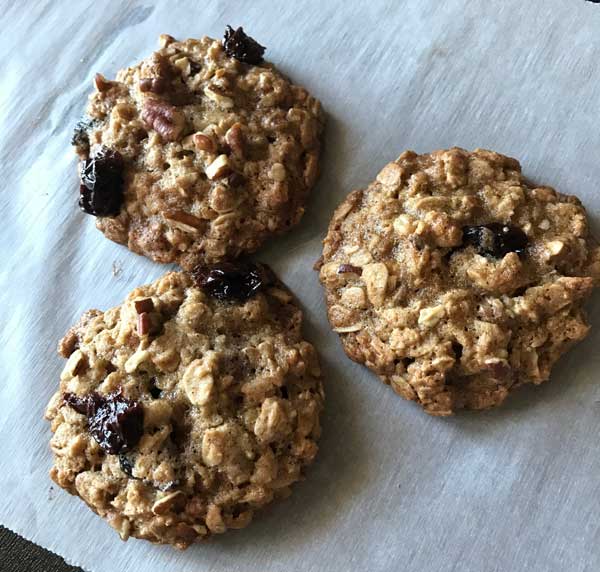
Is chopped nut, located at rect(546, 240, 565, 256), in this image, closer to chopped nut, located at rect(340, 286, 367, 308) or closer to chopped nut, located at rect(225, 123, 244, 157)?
chopped nut, located at rect(340, 286, 367, 308)

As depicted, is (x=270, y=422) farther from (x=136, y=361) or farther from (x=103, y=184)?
(x=103, y=184)

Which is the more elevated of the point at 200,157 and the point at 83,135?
the point at 200,157

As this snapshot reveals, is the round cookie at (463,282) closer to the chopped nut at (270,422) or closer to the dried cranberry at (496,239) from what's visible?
the dried cranberry at (496,239)

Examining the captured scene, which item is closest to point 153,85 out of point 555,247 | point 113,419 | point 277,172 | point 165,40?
point 165,40

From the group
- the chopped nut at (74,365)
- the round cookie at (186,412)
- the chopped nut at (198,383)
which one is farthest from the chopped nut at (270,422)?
the chopped nut at (74,365)

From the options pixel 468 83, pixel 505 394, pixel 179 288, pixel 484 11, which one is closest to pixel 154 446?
pixel 179 288

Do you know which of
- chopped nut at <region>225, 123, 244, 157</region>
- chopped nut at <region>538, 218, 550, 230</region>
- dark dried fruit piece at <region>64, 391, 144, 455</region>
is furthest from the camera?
chopped nut at <region>225, 123, 244, 157</region>

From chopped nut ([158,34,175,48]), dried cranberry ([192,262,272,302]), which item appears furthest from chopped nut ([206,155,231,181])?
chopped nut ([158,34,175,48])
